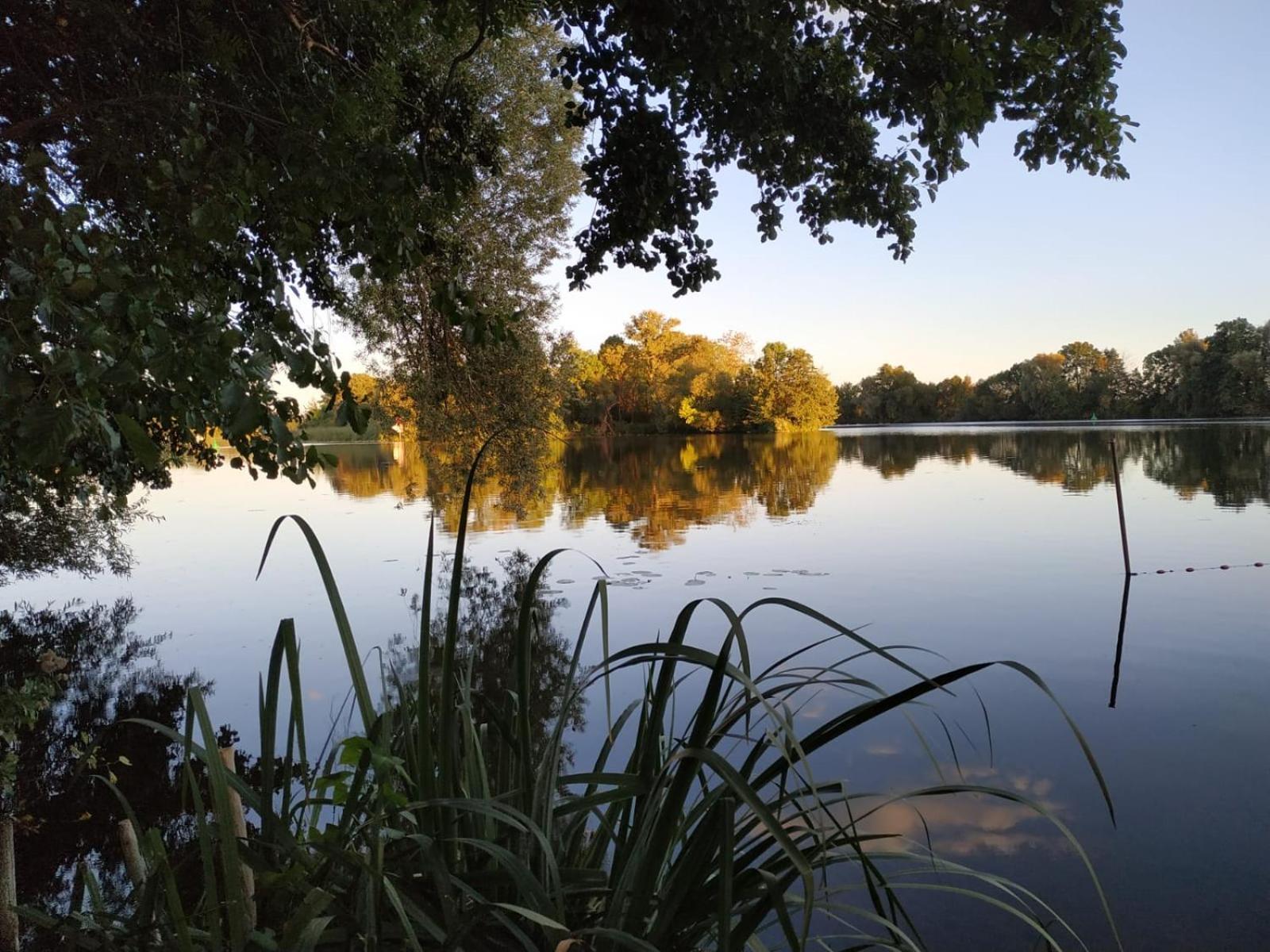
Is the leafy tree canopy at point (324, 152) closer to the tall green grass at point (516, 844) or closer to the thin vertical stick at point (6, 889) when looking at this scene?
the tall green grass at point (516, 844)

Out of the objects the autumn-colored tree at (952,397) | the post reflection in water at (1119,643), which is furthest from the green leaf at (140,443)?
the autumn-colored tree at (952,397)

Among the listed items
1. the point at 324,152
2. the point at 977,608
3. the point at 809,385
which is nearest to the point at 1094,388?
the point at 809,385

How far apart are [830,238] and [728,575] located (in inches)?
Result: 225

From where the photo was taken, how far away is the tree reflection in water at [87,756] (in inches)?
156

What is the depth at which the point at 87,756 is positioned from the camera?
46.7 inches

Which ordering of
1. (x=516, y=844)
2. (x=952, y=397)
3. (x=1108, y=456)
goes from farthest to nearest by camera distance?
(x=952, y=397) < (x=1108, y=456) < (x=516, y=844)

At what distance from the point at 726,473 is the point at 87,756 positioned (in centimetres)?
2474

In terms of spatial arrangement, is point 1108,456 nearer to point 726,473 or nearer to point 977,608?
point 726,473

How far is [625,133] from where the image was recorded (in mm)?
4379

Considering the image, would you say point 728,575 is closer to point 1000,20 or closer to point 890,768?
point 890,768

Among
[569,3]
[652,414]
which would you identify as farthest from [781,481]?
[652,414]

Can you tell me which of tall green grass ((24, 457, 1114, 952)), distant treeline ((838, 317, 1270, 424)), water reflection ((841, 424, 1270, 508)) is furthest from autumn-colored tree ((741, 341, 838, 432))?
tall green grass ((24, 457, 1114, 952))

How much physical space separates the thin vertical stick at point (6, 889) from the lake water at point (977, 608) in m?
1.72

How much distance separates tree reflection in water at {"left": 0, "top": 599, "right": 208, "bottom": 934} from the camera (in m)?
3.95
